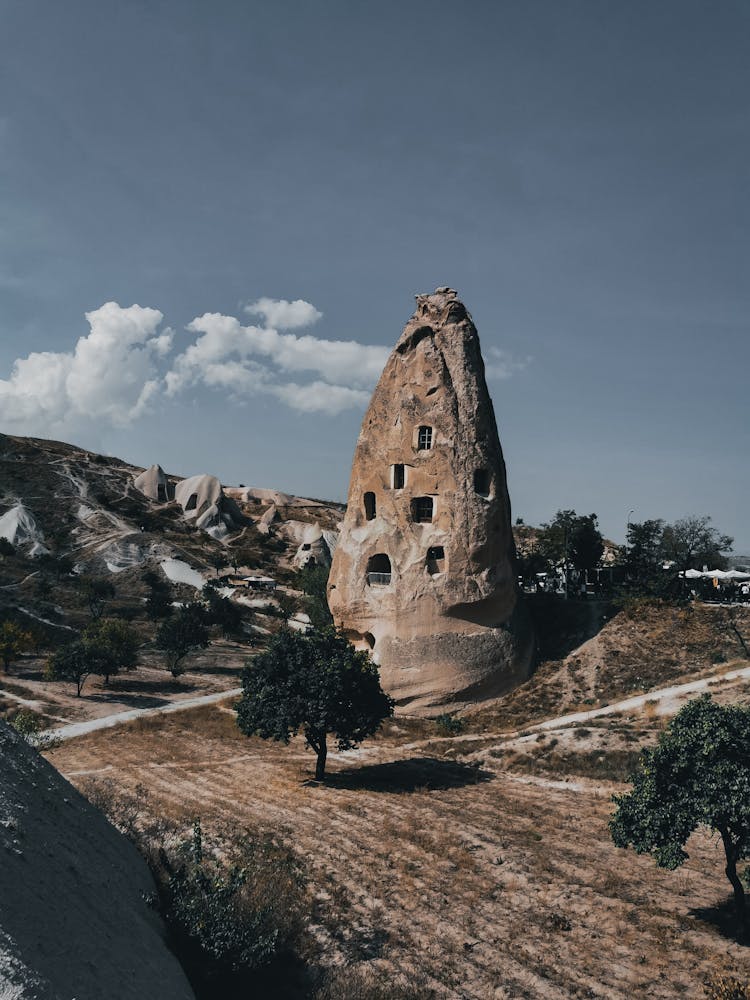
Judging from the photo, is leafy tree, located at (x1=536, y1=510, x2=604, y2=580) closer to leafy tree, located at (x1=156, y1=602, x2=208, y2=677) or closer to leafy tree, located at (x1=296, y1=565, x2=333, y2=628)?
leafy tree, located at (x1=296, y1=565, x2=333, y2=628)

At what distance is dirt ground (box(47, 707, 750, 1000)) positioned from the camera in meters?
11.9

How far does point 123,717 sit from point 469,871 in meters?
23.6

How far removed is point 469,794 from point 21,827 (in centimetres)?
1696

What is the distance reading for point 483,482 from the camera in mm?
36000

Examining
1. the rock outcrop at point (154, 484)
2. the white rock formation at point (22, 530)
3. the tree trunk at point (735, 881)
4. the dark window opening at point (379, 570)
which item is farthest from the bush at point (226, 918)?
the rock outcrop at point (154, 484)

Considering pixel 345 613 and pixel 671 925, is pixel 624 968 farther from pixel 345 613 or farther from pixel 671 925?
pixel 345 613

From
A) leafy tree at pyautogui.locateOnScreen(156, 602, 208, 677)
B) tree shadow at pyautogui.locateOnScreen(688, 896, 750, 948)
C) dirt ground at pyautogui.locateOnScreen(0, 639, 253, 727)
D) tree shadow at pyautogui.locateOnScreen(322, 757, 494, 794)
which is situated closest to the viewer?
tree shadow at pyautogui.locateOnScreen(688, 896, 750, 948)

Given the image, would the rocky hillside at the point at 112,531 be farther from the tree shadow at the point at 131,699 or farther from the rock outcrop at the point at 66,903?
the rock outcrop at the point at 66,903

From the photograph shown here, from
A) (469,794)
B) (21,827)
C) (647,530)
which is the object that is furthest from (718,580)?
(21,827)

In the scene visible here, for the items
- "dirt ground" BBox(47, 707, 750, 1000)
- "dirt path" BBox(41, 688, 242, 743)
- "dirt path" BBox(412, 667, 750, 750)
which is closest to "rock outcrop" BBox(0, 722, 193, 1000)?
"dirt ground" BBox(47, 707, 750, 1000)

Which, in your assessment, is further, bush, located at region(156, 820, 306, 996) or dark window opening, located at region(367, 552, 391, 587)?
dark window opening, located at region(367, 552, 391, 587)

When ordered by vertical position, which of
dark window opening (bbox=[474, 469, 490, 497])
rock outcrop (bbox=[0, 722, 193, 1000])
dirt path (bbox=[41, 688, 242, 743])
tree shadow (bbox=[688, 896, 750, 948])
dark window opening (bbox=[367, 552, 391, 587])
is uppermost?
dark window opening (bbox=[474, 469, 490, 497])

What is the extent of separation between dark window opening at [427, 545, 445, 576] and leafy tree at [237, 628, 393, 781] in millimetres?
9041

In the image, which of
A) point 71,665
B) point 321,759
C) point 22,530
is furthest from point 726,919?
point 22,530
